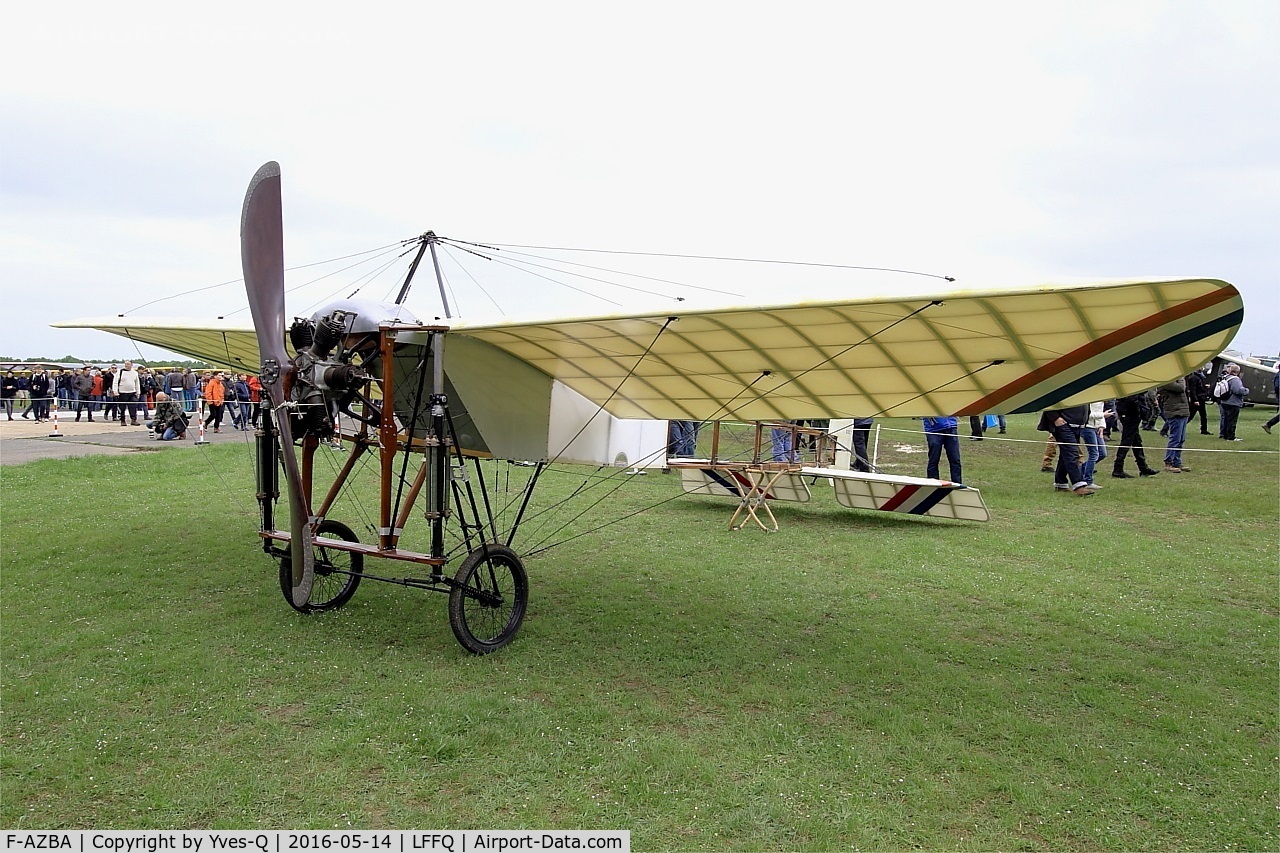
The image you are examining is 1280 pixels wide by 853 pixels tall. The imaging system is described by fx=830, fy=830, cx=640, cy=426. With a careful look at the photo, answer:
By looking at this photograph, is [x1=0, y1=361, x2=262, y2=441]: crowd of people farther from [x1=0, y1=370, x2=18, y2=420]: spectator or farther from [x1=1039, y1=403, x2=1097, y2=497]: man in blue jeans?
[x1=1039, y1=403, x2=1097, y2=497]: man in blue jeans

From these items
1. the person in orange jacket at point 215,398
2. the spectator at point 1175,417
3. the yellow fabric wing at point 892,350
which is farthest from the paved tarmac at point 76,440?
the spectator at point 1175,417

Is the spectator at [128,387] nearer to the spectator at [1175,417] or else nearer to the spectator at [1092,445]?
the spectator at [1092,445]

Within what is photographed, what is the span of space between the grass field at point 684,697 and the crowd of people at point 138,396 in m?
14.6

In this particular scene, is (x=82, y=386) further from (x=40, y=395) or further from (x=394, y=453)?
(x=394, y=453)

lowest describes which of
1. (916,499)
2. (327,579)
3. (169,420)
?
(327,579)

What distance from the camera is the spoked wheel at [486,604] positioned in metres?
5.84

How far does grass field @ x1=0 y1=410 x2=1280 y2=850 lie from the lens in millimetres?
3930

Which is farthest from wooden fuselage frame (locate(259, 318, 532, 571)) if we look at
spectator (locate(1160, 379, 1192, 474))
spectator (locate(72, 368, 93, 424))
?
spectator (locate(72, 368, 93, 424))

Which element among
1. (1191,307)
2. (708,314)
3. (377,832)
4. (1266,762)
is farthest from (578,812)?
Result: (1191,307)

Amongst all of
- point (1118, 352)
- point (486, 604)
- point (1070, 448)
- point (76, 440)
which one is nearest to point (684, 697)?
point (486, 604)

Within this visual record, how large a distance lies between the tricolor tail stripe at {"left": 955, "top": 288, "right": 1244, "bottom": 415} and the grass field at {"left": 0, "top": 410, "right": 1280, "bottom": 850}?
6.33 feet

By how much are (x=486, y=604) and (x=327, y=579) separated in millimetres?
2022

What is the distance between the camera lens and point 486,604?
6203 mm

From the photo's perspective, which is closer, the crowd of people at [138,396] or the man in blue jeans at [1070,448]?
the man in blue jeans at [1070,448]
